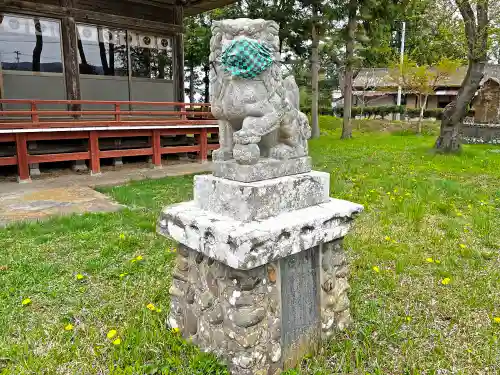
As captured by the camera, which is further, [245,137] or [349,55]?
[349,55]

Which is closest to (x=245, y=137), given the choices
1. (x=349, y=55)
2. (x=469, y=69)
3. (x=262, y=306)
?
(x=262, y=306)

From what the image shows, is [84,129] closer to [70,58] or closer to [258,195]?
[70,58]

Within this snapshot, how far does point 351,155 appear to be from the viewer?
12070 mm

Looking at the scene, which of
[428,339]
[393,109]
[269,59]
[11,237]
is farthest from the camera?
[393,109]

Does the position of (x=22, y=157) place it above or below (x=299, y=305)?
above

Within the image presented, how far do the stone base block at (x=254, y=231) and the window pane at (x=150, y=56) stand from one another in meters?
10.0

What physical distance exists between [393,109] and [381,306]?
93.3ft

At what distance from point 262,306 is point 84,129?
25.4 feet

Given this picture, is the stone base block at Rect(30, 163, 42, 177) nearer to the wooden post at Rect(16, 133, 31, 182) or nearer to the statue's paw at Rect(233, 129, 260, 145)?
the wooden post at Rect(16, 133, 31, 182)

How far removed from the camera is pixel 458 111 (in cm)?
1191

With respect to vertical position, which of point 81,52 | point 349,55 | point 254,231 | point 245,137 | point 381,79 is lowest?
point 254,231

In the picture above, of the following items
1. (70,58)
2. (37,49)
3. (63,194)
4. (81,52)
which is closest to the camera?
(63,194)

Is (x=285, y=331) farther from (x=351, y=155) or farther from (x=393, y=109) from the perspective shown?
(x=393, y=109)

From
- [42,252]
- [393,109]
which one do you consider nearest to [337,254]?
[42,252]
